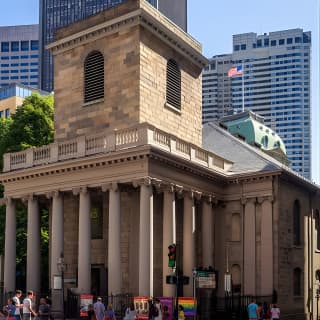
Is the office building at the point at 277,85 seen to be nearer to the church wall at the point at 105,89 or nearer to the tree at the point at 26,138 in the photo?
the tree at the point at 26,138

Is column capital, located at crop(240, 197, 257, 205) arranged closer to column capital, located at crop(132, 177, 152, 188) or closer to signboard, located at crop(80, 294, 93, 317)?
column capital, located at crop(132, 177, 152, 188)

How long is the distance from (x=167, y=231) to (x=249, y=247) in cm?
682

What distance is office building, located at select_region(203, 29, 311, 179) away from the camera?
165 m

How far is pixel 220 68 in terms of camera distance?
16962 centimetres

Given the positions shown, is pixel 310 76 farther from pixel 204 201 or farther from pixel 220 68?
pixel 204 201

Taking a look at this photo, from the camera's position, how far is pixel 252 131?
200 ft

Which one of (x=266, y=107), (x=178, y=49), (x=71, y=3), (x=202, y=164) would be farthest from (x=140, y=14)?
(x=71, y=3)

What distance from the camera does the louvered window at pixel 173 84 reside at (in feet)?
128

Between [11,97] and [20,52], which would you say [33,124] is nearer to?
[11,97]

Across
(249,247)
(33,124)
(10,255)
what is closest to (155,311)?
(249,247)

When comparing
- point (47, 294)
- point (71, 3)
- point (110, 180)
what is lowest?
point (47, 294)

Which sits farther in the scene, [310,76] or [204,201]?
[310,76]

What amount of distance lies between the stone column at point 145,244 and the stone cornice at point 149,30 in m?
10.1

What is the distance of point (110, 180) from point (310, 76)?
14084 centimetres
